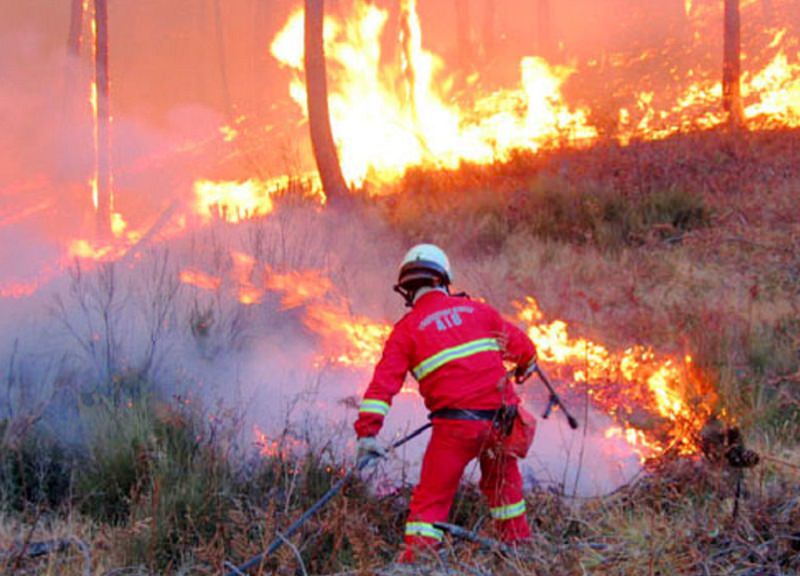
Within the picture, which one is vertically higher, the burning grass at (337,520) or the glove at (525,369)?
the glove at (525,369)

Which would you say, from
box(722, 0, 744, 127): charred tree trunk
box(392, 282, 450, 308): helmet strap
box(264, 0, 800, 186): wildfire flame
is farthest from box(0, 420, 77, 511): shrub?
box(722, 0, 744, 127): charred tree trunk

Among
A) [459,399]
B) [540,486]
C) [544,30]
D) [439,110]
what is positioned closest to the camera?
[459,399]

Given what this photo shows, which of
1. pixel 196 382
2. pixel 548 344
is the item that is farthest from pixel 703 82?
pixel 196 382

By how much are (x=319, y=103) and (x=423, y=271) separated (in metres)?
9.03

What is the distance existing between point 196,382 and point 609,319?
12.6 ft

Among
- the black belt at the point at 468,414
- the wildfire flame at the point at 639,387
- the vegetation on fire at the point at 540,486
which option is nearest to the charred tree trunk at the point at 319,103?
the vegetation on fire at the point at 540,486

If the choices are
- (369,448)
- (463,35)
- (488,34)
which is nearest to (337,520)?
(369,448)

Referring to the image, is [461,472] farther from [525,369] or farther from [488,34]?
[488,34]

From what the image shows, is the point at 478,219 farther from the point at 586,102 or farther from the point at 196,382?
the point at 586,102

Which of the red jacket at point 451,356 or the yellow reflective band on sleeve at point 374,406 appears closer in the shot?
the yellow reflective band on sleeve at point 374,406

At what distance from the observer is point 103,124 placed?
66.8 ft

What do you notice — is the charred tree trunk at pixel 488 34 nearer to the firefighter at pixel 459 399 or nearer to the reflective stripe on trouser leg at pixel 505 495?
the firefighter at pixel 459 399

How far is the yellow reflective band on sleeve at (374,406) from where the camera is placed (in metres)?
4.02

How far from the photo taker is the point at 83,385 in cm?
659
